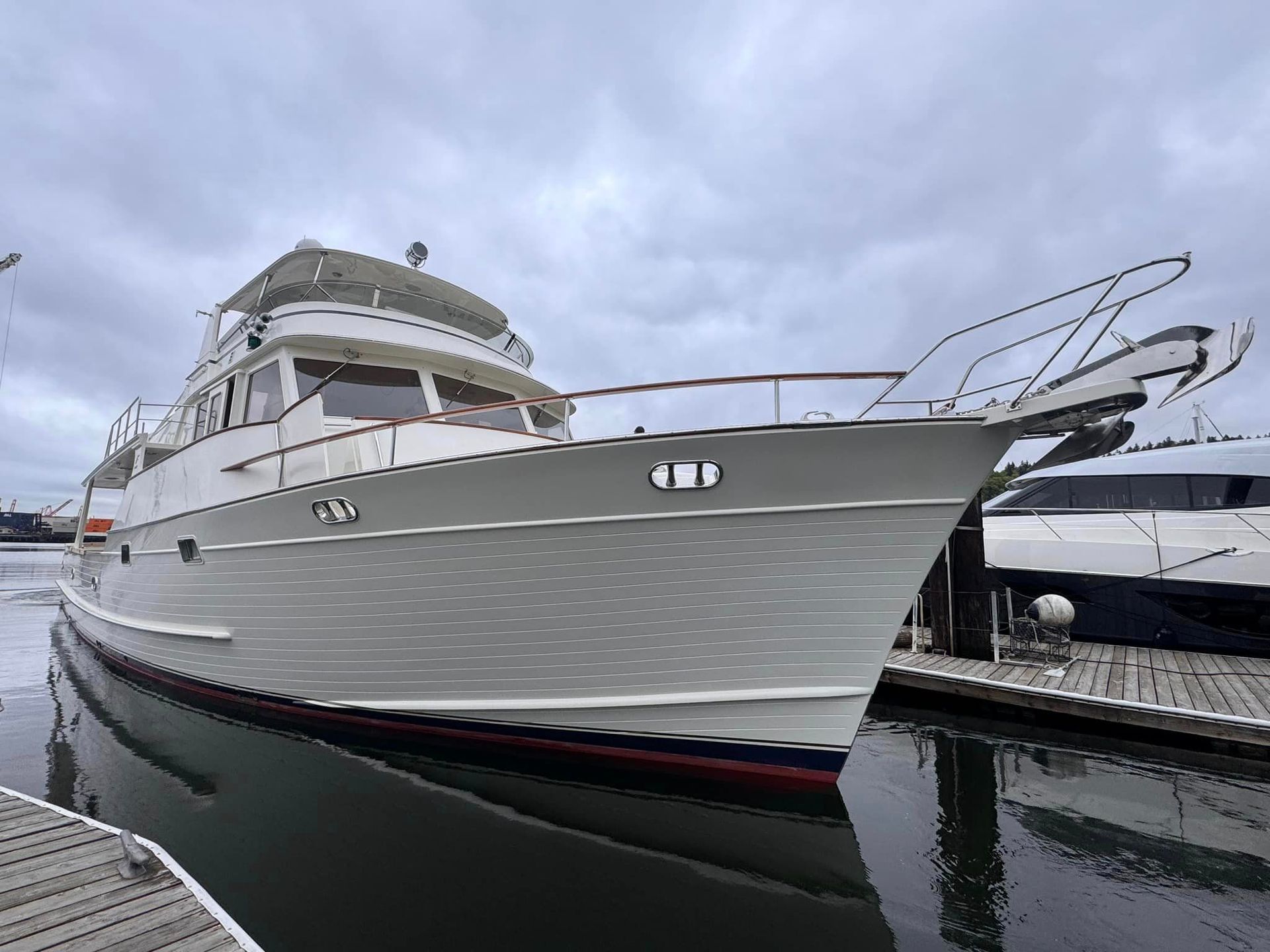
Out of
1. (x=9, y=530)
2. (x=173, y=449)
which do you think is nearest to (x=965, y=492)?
(x=173, y=449)

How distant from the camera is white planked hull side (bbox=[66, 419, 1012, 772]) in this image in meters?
3.72

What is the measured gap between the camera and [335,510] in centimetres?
457

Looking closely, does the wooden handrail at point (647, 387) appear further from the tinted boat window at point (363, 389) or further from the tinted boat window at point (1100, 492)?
the tinted boat window at point (1100, 492)

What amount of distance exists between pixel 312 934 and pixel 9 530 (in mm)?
86774

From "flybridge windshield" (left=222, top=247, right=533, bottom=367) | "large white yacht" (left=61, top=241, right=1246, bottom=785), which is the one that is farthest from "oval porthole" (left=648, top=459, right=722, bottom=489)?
"flybridge windshield" (left=222, top=247, right=533, bottom=367)

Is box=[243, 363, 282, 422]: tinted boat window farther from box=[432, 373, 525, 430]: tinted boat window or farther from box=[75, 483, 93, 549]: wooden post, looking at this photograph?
box=[75, 483, 93, 549]: wooden post

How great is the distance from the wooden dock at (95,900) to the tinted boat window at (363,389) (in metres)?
3.70

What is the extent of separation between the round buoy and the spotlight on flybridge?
851 cm

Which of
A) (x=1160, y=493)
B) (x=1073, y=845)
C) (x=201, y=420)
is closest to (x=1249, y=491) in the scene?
(x=1160, y=493)

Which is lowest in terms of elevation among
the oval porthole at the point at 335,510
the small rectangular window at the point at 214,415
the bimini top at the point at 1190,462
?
the oval porthole at the point at 335,510

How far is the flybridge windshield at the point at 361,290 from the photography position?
674cm

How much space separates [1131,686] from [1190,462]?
4860 millimetres

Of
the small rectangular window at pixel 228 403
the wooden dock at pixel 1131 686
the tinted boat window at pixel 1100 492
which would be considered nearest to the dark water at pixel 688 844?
the wooden dock at pixel 1131 686

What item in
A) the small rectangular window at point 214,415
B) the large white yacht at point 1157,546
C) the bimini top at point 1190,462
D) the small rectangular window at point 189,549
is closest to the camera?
the small rectangular window at point 189,549
